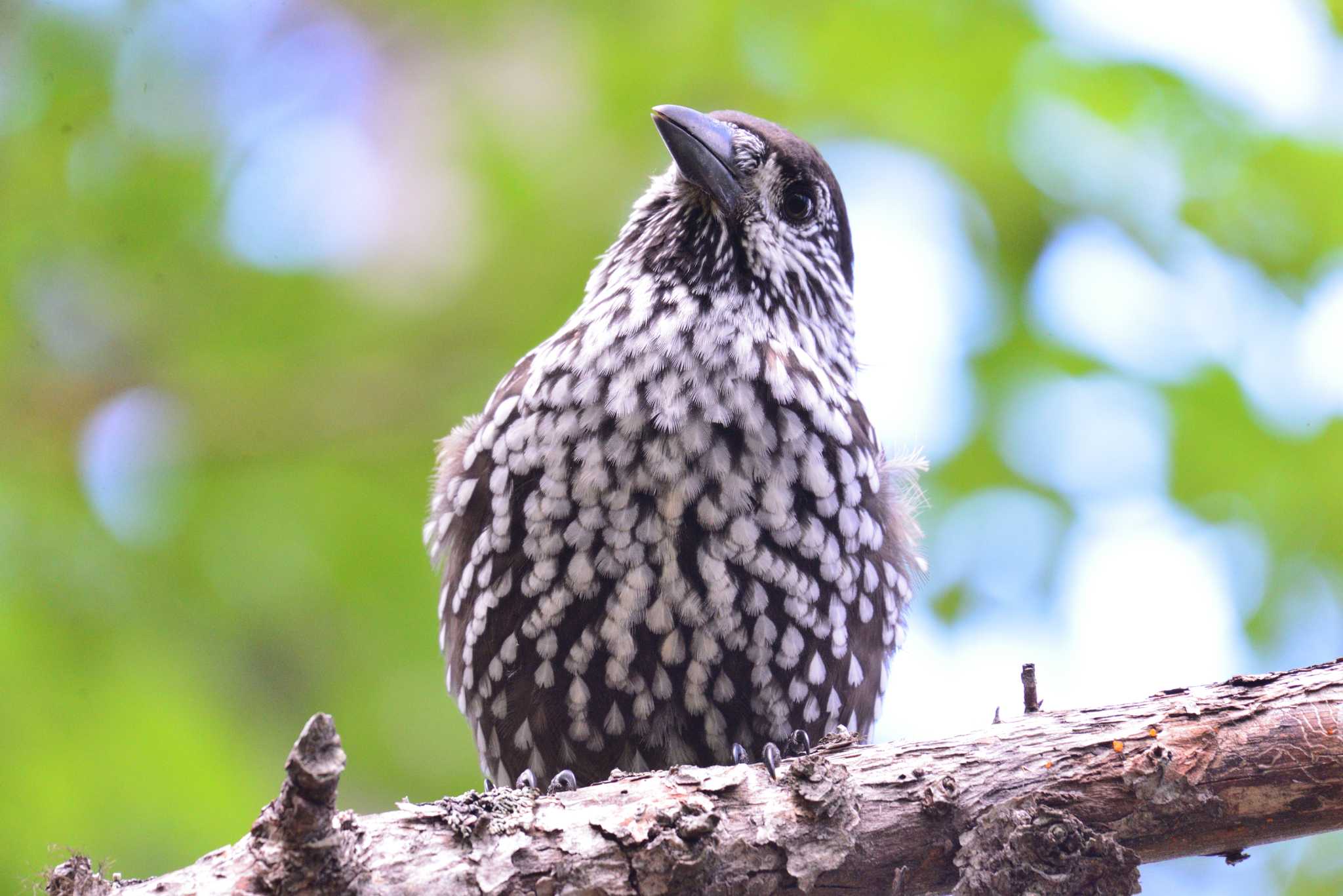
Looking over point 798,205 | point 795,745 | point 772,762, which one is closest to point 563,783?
point 795,745

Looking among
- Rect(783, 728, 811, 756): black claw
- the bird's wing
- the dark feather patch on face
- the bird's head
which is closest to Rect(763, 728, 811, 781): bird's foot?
Rect(783, 728, 811, 756): black claw

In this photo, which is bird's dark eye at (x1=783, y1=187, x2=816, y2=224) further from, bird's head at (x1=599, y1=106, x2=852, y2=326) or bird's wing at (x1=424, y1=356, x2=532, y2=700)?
bird's wing at (x1=424, y1=356, x2=532, y2=700)

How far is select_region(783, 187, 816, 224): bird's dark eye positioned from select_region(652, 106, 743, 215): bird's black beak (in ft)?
0.85

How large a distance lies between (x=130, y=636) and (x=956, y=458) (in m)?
2.90

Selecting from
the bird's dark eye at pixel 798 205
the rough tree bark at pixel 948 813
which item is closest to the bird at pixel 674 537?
the bird's dark eye at pixel 798 205

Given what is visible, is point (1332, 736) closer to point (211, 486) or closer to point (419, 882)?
point (419, 882)

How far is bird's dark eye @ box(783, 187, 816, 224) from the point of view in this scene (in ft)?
13.4

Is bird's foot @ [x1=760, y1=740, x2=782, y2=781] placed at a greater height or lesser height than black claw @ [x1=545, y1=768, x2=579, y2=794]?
lesser

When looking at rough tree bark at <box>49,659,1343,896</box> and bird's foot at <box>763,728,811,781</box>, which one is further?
bird's foot at <box>763,728,811,781</box>

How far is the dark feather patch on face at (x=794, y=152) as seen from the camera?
155 inches

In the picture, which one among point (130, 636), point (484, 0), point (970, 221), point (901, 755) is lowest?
point (901, 755)

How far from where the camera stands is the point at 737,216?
12.9ft

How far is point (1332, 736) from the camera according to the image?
8.89 feet

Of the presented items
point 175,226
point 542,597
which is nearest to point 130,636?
point 175,226
